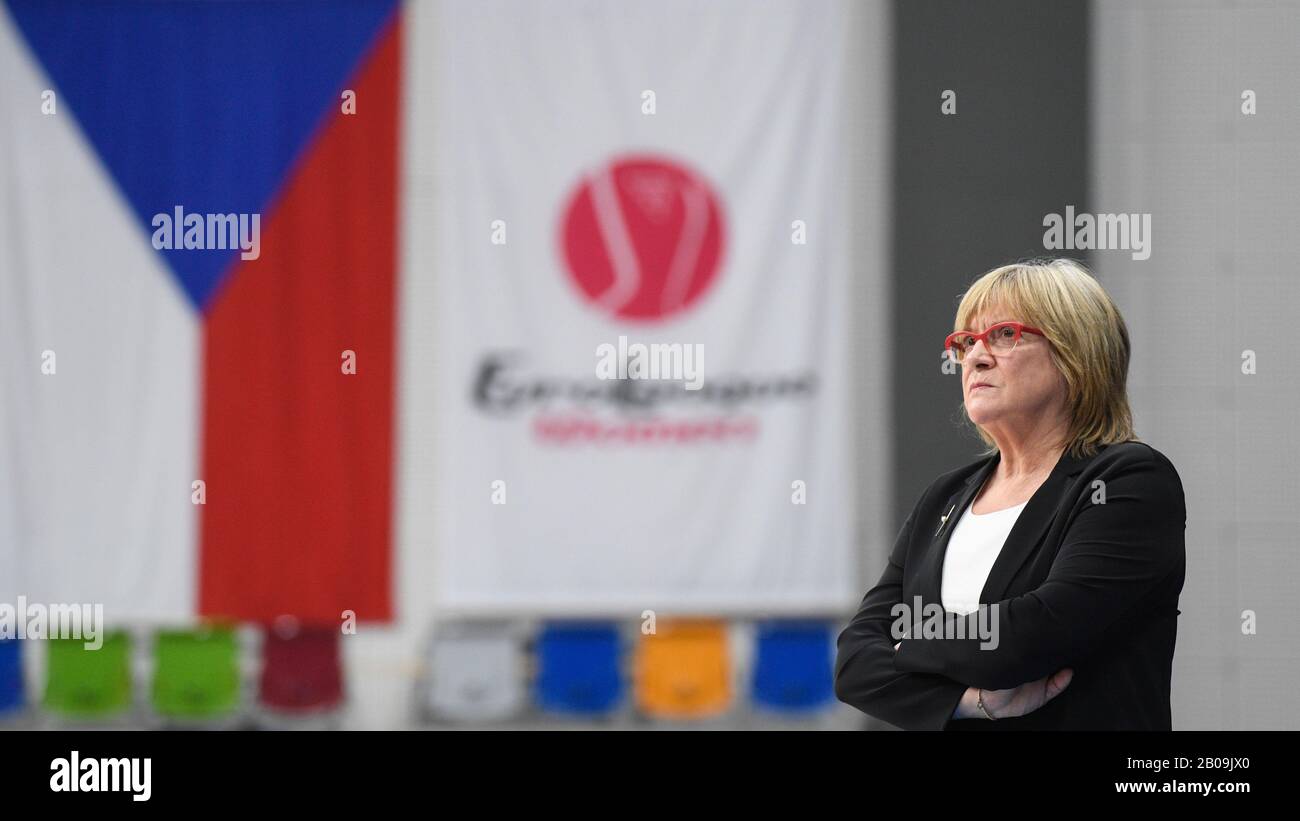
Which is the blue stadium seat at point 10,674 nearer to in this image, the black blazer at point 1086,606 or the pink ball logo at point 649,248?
the pink ball logo at point 649,248

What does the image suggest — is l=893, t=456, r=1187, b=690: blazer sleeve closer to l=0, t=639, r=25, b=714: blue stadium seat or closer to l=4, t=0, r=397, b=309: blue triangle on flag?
l=4, t=0, r=397, b=309: blue triangle on flag

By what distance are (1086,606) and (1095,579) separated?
40mm

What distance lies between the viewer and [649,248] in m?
5.15

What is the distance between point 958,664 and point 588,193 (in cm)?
378

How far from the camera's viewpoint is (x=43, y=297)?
5.20m

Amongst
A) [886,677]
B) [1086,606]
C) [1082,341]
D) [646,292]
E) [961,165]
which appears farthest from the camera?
[646,292]

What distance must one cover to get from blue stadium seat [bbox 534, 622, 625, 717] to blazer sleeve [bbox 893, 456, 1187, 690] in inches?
137

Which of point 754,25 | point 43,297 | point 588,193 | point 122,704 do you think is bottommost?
point 122,704

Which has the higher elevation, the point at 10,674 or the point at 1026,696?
the point at 1026,696

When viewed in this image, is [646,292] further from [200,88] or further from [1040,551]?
[1040,551]

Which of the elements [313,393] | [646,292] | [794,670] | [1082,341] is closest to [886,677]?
[1082,341]

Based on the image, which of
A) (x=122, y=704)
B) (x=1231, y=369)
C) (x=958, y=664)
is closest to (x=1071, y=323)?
(x=958, y=664)

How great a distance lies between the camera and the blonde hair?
170 cm
